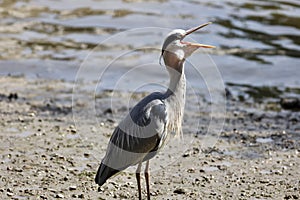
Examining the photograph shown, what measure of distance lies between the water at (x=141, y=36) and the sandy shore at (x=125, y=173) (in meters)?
1.76

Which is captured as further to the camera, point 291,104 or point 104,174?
point 291,104

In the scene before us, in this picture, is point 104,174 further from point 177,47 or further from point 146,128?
point 177,47

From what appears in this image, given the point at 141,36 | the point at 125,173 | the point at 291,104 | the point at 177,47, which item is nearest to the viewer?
the point at 177,47

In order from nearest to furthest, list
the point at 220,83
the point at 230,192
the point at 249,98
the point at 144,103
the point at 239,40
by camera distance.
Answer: the point at 144,103, the point at 230,192, the point at 249,98, the point at 220,83, the point at 239,40

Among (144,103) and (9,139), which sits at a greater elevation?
(144,103)

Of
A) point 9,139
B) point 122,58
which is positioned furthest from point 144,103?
point 122,58

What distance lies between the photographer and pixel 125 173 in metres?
7.75

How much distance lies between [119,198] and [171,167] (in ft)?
4.09

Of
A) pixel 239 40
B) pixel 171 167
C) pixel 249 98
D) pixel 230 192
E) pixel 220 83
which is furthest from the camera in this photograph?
pixel 239 40

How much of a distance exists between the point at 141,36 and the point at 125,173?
312 inches

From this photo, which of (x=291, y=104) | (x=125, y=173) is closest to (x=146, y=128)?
(x=125, y=173)

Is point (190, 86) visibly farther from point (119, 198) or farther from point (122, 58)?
point (119, 198)

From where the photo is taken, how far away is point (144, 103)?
21.7 ft

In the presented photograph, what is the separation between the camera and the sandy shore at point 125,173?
23.6ft
